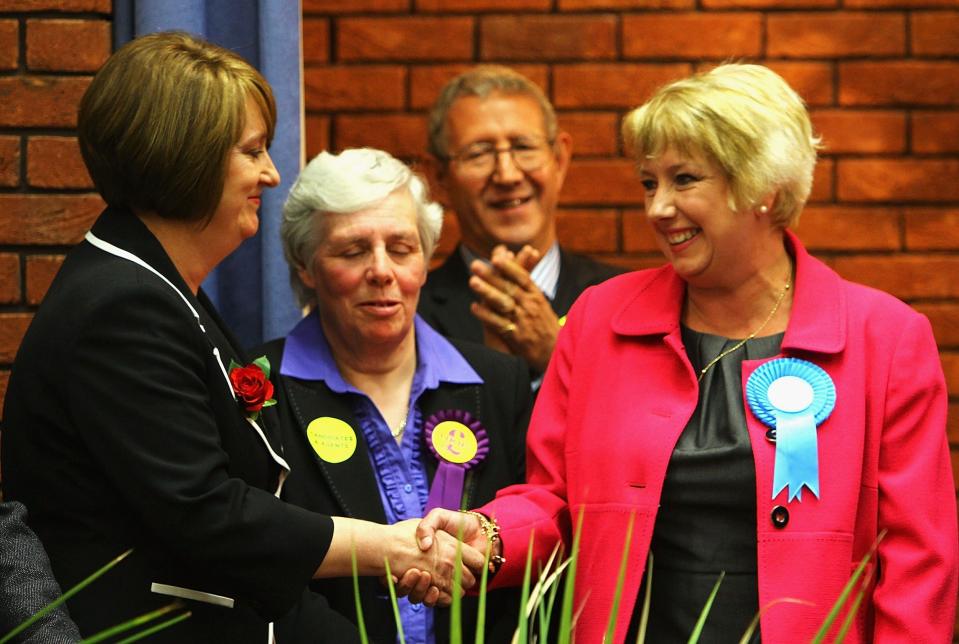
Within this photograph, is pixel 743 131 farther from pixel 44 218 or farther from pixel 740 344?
pixel 44 218

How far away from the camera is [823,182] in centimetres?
411

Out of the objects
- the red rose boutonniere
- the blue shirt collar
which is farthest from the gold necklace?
the red rose boutonniere

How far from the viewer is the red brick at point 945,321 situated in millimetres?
4066

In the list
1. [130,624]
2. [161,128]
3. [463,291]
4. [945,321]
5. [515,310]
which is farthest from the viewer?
[945,321]

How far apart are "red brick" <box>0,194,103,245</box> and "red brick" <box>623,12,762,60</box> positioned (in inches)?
69.1

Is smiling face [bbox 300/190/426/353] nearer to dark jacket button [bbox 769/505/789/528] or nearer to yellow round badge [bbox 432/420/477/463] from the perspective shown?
yellow round badge [bbox 432/420/477/463]

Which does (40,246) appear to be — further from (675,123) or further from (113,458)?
(675,123)

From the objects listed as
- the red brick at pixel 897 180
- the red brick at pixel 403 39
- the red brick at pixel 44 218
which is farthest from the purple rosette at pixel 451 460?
the red brick at pixel 897 180

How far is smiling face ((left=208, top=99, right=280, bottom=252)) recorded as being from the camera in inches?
95.1

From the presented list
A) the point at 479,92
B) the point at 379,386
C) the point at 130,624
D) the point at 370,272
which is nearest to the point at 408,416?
the point at 379,386

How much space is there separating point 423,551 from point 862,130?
215 centimetres

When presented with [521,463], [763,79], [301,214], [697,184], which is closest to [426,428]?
[521,463]

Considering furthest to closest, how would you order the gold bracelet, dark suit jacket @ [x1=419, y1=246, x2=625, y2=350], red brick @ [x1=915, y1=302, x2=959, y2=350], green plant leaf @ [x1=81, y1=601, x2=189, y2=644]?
red brick @ [x1=915, y1=302, x2=959, y2=350] < dark suit jacket @ [x1=419, y1=246, x2=625, y2=350] < the gold bracelet < green plant leaf @ [x1=81, y1=601, x2=189, y2=644]

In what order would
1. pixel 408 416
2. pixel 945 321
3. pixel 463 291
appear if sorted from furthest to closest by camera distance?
pixel 945 321
pixel 463 291
pixel 408 416
